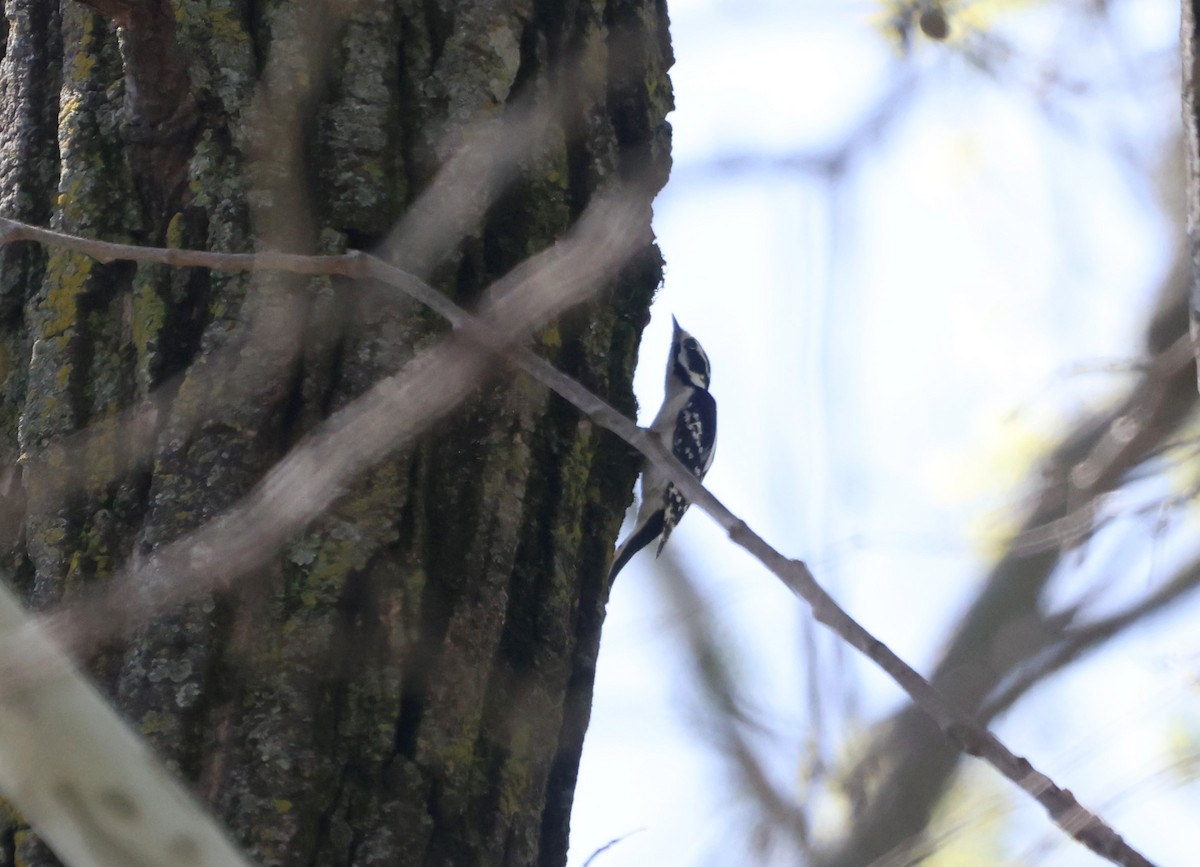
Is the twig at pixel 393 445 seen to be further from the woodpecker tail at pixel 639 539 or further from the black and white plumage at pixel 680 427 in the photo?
the black and white plumage at pixel 680 427

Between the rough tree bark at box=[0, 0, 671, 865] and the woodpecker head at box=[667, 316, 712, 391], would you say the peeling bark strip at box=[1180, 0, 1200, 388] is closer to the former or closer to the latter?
the rough tree bark at box=[0, 0, 671, 865]

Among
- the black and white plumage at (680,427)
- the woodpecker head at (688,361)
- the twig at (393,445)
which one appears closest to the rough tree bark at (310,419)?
the twig at (393,445)

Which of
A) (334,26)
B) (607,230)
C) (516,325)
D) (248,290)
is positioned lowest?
(516,325)

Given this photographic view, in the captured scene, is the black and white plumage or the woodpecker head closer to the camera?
the black and white plumage

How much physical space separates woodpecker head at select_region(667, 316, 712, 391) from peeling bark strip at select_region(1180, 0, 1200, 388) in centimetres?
429

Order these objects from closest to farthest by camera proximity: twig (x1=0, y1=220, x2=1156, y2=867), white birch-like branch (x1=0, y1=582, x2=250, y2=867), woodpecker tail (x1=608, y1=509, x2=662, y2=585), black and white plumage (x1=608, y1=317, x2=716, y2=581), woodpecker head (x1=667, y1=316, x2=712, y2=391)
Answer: white birch-like branch (x1=0, y1=582, x2=250, y2=867), twig (x1=0, y1=220, x2=1156, y2=867), woodpecker tail (x1=608, y1=509, x2=662, y2=585), black and white plumage (x1=608, y1=317, x2=716, y2=581), woodpecker head (x1=667, y1=316, x2=712, y2=391)

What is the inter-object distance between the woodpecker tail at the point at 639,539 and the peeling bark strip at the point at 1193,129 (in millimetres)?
3704

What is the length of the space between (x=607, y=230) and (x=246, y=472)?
62cm

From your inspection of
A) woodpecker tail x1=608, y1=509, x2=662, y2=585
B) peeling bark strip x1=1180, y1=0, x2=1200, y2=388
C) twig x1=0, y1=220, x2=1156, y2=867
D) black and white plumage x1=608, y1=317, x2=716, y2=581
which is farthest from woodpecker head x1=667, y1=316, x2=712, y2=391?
peeling bark strip x1=1180, y1=0, x2=1200, y2=388

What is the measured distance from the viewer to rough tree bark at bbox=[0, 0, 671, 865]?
1944mm

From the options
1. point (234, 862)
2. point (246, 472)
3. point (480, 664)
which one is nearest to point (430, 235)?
point (246, 472)

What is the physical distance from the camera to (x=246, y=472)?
6.70 feet

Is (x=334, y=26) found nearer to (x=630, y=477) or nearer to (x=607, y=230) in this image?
(x=607, y=230)

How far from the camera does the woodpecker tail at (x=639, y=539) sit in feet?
16.8
